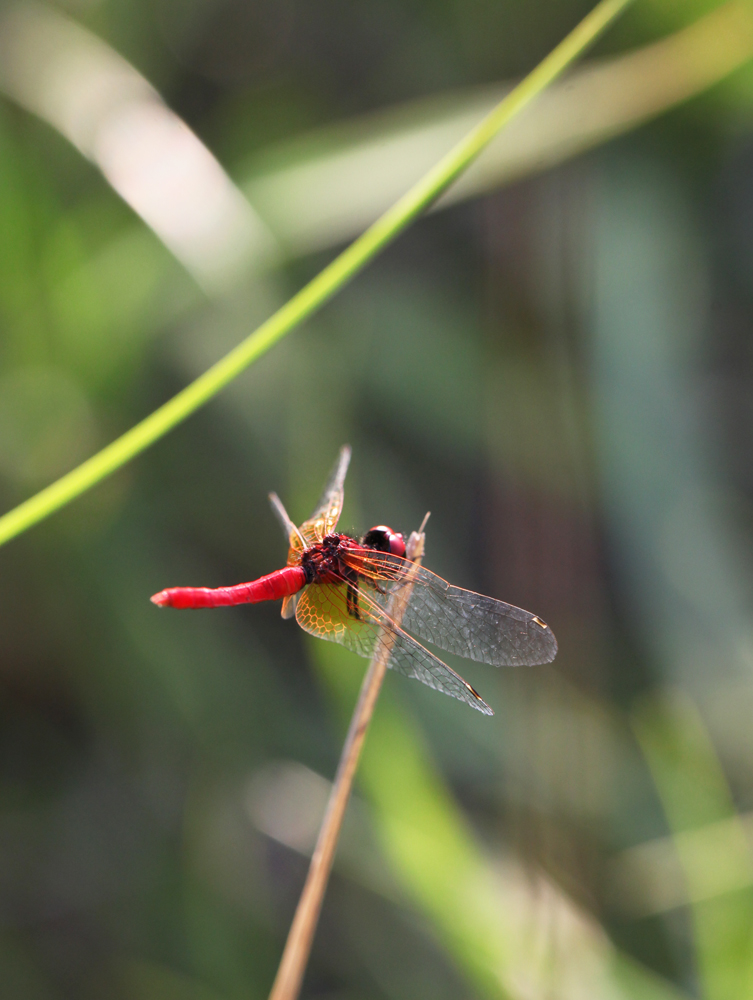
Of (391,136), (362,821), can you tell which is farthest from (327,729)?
(391,136)

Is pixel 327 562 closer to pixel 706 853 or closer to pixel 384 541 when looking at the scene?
pixel 384 541

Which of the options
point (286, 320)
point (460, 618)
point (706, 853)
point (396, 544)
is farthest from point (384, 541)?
point (706, 853)

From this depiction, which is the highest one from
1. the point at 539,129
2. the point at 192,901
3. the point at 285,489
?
the point at 539,129

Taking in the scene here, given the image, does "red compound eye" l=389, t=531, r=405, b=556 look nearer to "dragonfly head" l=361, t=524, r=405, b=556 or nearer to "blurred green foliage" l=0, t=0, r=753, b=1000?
"dragonfly head" l=361, t=524, r=405, b=556

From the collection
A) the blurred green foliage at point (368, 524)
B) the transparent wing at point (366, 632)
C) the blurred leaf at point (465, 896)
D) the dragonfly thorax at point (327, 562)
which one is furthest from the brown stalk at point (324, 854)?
the blurred green foliage at point (368, 524)

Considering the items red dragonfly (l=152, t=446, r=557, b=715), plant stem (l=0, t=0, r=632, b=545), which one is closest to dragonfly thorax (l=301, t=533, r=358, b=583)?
red dragonfly (l=152, t=446, r=557, b=715)

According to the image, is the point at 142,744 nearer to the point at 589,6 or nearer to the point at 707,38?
the point at 707,38

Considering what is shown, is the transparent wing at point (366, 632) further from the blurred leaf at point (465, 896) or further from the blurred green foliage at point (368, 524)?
the blurred green foliage at point (368, 524)
